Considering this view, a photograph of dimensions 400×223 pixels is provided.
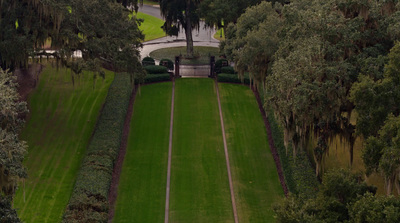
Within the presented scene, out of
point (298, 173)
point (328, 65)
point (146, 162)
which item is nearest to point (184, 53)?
point (146, 162)

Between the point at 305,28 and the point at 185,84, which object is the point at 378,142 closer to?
the point at 305,28

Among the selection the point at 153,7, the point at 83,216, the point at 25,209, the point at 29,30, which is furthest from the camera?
the point at 153,7

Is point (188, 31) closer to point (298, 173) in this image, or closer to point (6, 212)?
point (298, 173)

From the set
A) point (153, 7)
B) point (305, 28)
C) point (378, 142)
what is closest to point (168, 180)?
point (305, 28)

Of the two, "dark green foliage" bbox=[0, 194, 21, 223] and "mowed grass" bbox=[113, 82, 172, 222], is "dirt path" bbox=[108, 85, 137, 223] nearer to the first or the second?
"mowed grass" bbox=[113, 82, 172, 222]

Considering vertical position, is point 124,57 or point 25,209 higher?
point 124,57

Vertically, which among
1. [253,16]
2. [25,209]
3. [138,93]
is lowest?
[25,209]

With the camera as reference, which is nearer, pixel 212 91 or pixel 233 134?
pixel 233 134
